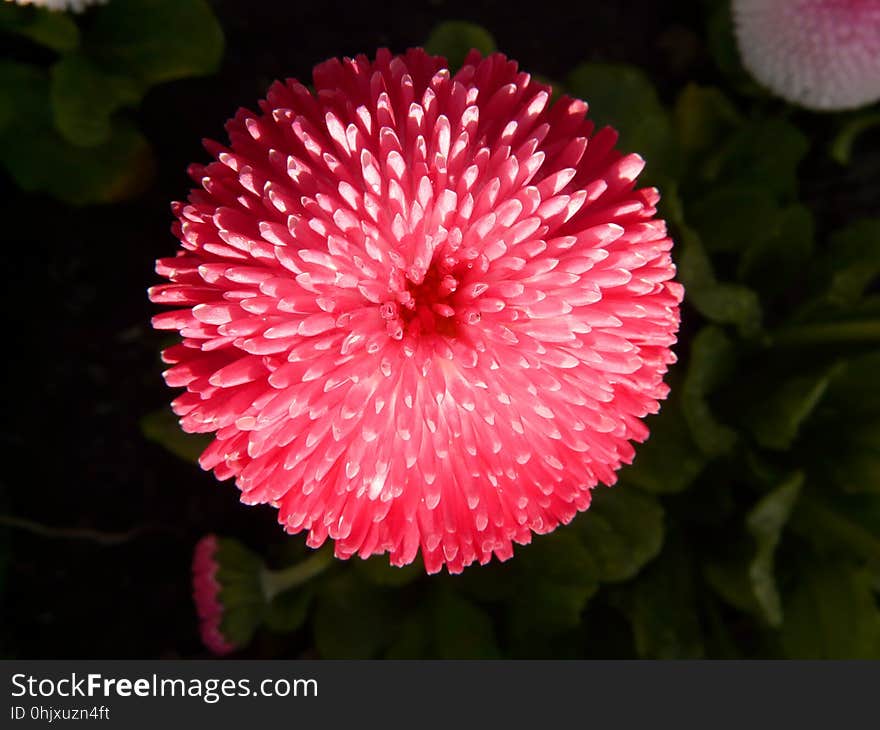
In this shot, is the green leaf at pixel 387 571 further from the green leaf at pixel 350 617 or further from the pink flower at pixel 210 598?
the pink flower at pixel 210 598

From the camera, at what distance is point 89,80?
124 centimetres

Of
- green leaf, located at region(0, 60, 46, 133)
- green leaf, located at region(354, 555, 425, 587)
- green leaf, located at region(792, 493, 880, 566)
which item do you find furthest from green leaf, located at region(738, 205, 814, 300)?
green leaf, located at region(0, 60, 46, 133)

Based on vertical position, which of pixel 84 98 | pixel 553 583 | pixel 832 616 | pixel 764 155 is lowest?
pixel 832 616

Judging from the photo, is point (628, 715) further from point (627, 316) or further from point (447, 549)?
point (627, 316)

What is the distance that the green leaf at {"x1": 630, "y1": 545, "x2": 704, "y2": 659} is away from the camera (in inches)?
50.0

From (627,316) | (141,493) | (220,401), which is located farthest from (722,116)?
(141,493)

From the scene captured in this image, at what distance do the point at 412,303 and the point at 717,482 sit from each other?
836mm

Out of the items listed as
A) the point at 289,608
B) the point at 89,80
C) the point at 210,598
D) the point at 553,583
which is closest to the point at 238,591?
the point at 210,598

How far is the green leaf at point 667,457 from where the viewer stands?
4.01 ft

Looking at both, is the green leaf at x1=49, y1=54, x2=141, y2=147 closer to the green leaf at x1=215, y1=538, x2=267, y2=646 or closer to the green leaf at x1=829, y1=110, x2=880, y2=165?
the green leaf at x1=215, y1=538, x2=267, y2=646

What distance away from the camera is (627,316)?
0.73 m

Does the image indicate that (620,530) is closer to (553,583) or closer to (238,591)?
(553,583)

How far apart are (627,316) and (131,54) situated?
97cm

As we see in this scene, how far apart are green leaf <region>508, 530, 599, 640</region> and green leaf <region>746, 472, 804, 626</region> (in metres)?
0.22
